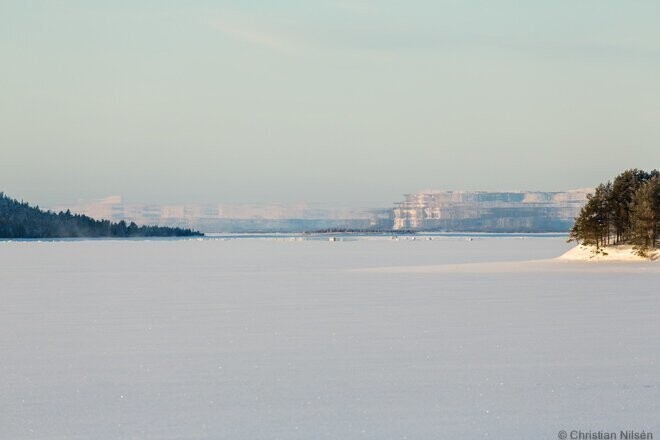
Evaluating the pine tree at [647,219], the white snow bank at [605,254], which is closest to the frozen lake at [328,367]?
the pine tree at [647,219]

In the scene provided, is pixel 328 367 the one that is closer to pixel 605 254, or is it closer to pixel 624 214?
pixel 605 254

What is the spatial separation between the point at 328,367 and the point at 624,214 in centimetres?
9632

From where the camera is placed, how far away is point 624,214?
374 ft

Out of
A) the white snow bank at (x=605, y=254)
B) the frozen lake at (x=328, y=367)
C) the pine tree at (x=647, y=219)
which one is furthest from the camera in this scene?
the white snow bank at (x=605, y=254)

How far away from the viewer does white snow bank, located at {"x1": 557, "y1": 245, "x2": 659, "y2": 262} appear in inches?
4033

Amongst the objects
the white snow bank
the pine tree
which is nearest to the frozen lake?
the pine tree

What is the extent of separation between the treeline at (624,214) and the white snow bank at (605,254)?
2.31 feet

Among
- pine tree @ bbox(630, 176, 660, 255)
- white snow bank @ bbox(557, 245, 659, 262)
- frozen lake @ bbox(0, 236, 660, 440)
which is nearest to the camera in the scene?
frozen lake @ bbox(0, 236, 660, 440)

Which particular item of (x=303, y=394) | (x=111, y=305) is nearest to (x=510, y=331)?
(x=303, y=394)

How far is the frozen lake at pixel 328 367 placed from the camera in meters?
16.7

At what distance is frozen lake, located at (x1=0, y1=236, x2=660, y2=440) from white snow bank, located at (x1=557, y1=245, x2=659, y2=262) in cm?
6036

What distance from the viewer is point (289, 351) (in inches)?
997

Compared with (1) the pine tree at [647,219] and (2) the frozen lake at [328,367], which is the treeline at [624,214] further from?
(2) the frozen lake at [328,367]

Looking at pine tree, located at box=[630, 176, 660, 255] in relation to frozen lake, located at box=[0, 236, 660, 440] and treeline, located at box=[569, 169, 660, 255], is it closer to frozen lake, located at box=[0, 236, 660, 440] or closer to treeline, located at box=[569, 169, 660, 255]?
treeline, located at box=[569, 169, 660, 255]
